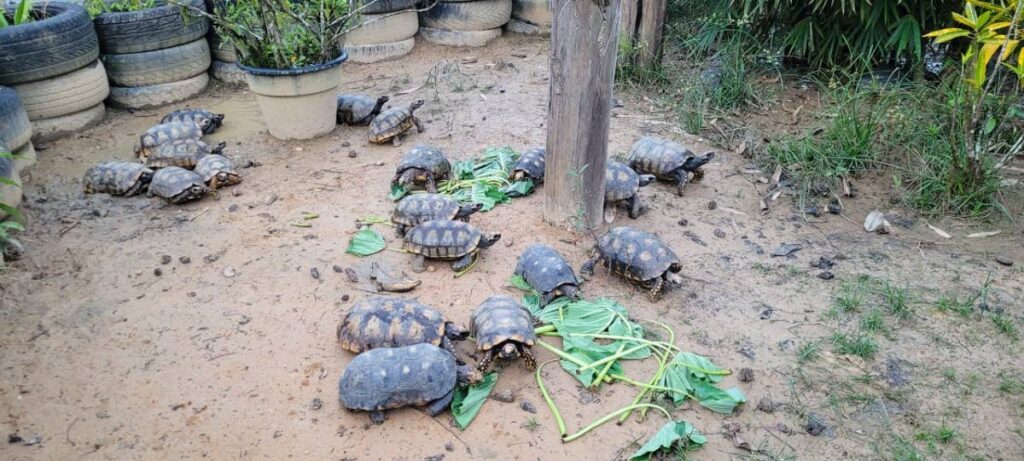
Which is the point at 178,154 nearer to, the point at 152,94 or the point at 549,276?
the point at 152,94

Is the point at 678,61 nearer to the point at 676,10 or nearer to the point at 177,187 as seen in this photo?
the point at 676,10

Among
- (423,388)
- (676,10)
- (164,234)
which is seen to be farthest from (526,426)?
(676,10)

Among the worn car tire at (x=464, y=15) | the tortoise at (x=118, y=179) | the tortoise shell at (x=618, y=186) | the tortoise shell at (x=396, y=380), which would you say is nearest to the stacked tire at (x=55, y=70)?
the tortoise at (x=118, y=179)

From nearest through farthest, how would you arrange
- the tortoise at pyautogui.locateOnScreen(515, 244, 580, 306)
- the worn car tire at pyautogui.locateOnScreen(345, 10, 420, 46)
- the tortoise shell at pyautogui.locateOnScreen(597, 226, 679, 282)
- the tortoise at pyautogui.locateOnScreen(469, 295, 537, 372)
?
the tortoise at pyautogui.locateOnScreen(469, 295, 537, 372) < the tortoise at pyautogui.locateOnScreen(515, 244, 580, 306) < the tortoise shell at pyautogui.locateOnScreen(597, 226, 679, 282) < the worn car tire at pyautogui.locateOnScreen(345, 10, 420, 46)

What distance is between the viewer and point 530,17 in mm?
9398

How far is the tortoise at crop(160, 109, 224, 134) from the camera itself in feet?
21.0

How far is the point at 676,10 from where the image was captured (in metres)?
8.58

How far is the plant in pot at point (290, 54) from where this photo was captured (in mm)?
5961

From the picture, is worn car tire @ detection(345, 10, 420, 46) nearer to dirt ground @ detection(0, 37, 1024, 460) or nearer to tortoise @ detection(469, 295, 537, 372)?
dirt ground @ detection(0, 37, 1024, 460)

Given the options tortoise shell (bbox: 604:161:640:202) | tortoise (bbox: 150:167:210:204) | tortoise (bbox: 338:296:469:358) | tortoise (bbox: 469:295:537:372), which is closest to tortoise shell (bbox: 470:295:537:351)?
tortoise (bbox: 469:295:537:372)

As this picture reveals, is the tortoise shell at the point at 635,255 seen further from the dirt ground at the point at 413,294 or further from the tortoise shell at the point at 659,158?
the tortoise shell at the point at 659,158

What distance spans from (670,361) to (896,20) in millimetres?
4724

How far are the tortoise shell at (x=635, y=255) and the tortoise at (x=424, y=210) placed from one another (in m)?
1.07

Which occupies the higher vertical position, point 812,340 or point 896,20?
point 896,20
